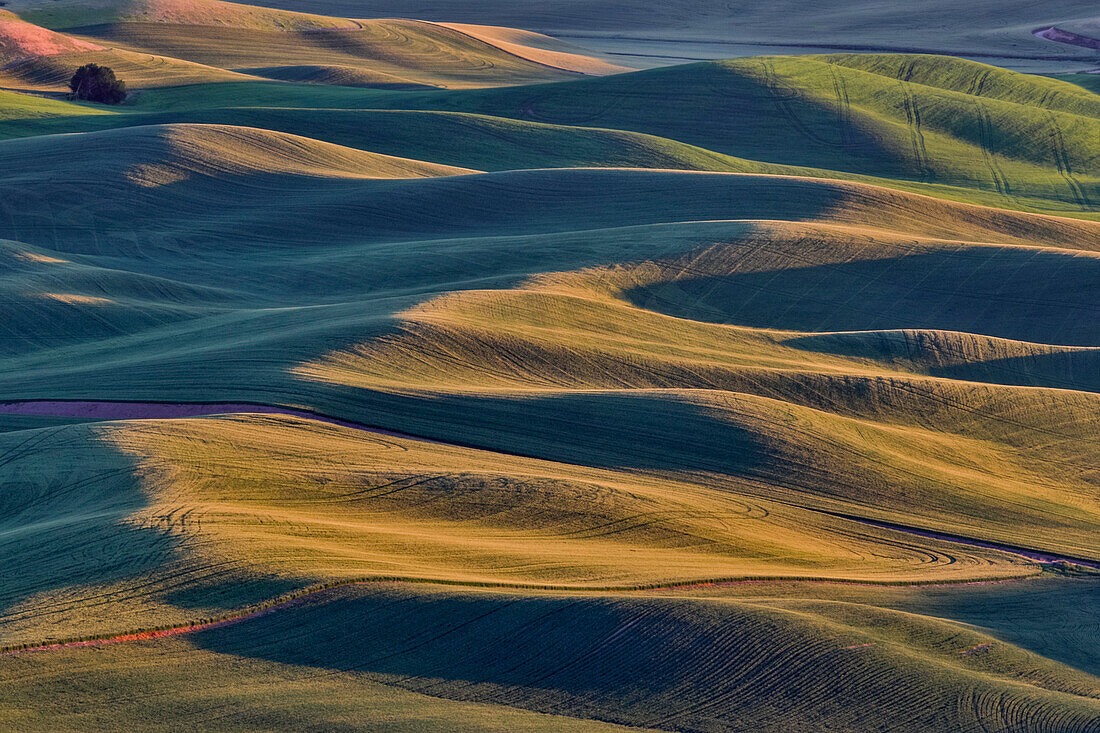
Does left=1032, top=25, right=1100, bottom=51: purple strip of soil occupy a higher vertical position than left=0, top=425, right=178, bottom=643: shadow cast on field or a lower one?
higher

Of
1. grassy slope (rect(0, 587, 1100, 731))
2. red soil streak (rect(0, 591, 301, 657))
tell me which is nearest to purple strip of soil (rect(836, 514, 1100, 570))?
grassy slope (rect(0, 587, 1100, 731))

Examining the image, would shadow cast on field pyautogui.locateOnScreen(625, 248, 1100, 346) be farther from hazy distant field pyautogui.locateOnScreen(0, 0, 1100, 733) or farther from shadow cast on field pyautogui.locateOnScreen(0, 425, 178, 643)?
shadow cast on field pyautogui.locateOnScreen(0, 425, 178, 643)

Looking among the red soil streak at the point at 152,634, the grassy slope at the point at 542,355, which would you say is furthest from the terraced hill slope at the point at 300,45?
the red soil streak at the point at 152,634

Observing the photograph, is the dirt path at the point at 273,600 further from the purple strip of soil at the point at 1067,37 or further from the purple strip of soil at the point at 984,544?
the purple strip of soil at the point at 1067,37

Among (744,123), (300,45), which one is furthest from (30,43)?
(744,123)

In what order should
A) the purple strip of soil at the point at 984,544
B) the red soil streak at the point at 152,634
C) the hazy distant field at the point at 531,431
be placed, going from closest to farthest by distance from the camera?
the red soil streak at the point at 152,634 < the hazy distant field at the point at 531,431 < the purple strip of soil at the point at 984,544
